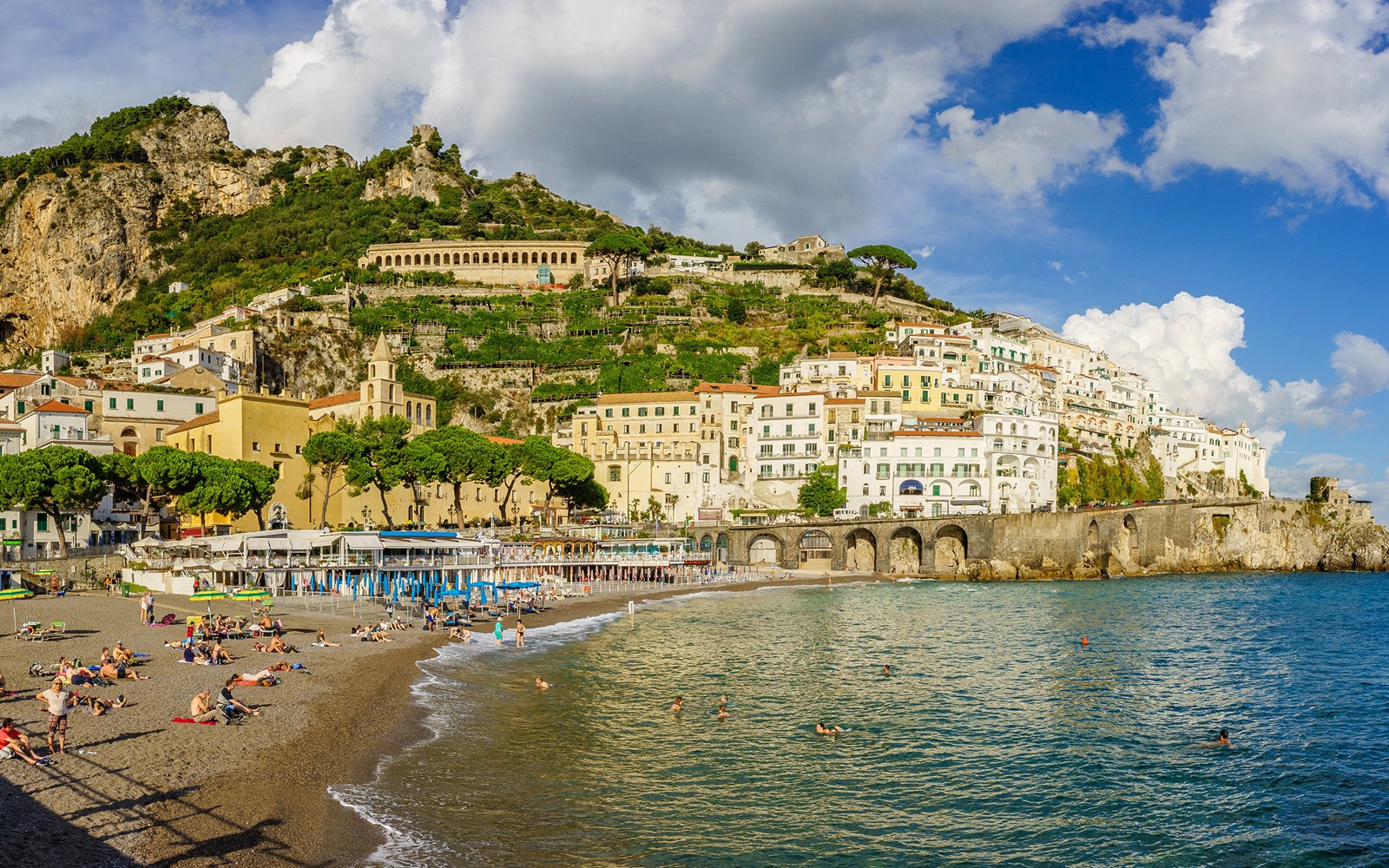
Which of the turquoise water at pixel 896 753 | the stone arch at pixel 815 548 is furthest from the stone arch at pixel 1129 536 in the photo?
the turquoise water at pixel 896 753

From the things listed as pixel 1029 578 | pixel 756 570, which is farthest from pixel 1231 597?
pixel 756 570

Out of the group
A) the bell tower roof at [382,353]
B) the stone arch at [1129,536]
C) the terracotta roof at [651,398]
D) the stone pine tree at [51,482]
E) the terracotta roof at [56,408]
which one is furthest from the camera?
the terracotta roof at [651,398]

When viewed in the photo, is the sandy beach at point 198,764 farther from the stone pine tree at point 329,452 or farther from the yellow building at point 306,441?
the yellow building at point 306,441

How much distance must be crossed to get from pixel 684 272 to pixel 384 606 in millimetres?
86538

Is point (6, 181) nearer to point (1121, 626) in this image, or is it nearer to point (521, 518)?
point (521, 518)

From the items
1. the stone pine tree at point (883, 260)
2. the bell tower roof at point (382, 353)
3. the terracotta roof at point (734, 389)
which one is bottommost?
the terracotta roof at point (734, 389)

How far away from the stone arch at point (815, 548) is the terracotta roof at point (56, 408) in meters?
55.0

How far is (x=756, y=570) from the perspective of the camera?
7800 centimetres

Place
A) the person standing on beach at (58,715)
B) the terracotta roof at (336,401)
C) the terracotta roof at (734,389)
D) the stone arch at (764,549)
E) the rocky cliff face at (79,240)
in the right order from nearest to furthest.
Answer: the person standing on beach at (58,715), the terracotta roof at (336,401), the stone arch at (764,549), the terracotta roof at (734,389), the rocky cliff face at (79,240)

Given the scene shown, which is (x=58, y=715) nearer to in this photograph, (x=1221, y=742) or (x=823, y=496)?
(x=1221, y=742)

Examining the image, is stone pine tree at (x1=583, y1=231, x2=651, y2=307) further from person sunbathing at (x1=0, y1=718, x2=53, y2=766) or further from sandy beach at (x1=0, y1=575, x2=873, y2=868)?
person sunbathing at (x1=0, y1=718, x2=53, y2=766)

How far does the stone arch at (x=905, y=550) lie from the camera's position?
80188 mm

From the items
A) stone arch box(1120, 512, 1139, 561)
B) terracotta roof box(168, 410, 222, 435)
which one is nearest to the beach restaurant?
terracotta roof box(168, 410, 222, 435)

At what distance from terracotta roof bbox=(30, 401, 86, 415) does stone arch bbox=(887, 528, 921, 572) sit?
61518mm
